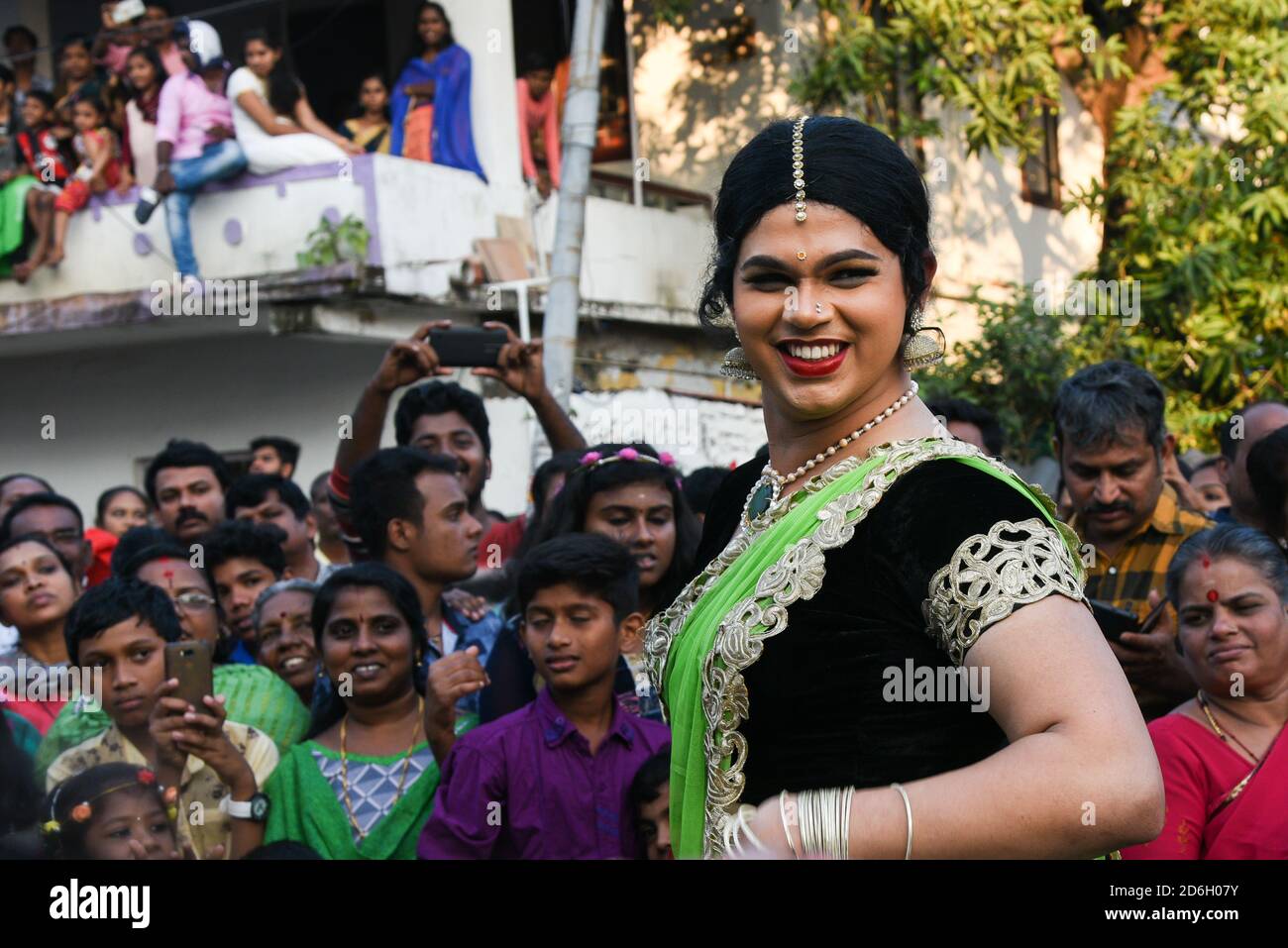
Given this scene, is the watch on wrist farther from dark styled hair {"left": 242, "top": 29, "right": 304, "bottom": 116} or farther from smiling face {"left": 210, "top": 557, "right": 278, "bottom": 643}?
dark styled hair {"left": 242, "top": 29, "right": 304, "bottom": 116}

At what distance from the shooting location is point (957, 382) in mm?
9516

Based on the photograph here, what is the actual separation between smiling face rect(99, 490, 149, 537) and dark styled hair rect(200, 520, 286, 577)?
6.67ft

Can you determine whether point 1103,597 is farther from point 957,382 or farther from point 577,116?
point 957,382

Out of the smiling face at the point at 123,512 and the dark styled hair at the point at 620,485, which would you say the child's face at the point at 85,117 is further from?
the dark styled hair at the point at 620,485

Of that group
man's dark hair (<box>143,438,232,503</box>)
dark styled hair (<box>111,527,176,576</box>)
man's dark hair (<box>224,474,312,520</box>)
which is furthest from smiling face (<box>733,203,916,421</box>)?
man's dark hair (<box>143,438,232,503</box>)

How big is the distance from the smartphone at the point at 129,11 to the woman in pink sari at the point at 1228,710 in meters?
9.00

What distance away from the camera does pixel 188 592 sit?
4.95 meters

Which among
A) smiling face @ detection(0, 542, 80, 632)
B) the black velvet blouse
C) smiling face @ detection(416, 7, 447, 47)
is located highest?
smiling face @ detection(416, 7, 447, 47)

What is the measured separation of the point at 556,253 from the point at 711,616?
6.40m

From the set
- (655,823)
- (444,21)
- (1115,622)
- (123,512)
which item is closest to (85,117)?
(444,21)

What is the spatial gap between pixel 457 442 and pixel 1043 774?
4.16 m

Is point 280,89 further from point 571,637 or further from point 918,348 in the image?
point 918,348

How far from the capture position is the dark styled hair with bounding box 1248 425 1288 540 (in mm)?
4469
